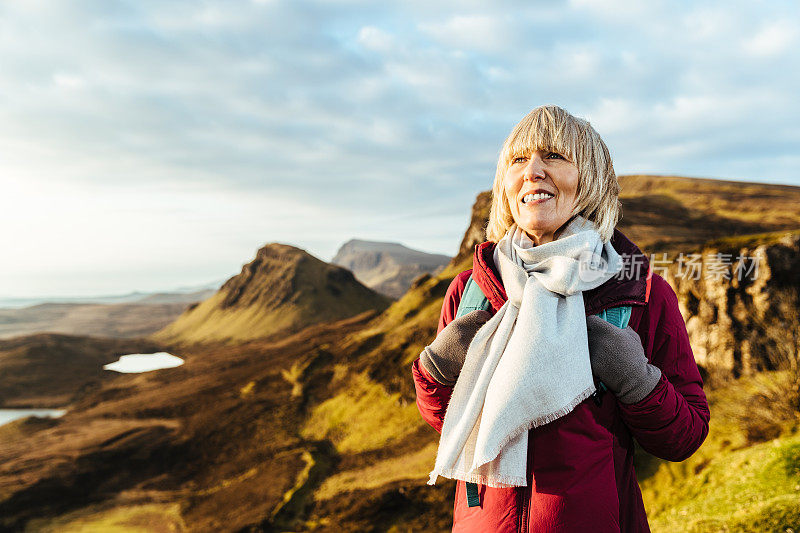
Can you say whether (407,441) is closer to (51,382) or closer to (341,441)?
(341,441)

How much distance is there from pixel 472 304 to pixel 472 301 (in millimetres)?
22

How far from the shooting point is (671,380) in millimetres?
1922

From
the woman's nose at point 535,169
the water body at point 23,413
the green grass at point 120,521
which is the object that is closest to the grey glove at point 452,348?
the woman's nose at point 535,169

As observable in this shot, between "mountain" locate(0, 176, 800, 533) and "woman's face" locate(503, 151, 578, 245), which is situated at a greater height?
"woman's face" locate(503, 151, 578, 245)

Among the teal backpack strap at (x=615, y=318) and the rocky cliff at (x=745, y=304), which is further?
the rocky cliff at (x=745, y=304)

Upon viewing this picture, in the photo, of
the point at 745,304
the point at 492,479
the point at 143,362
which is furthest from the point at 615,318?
the point at 143,362

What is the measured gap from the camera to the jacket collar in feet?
5.91

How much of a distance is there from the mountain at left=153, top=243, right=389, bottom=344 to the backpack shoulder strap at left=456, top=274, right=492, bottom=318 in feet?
230

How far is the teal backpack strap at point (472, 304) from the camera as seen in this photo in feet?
6.37

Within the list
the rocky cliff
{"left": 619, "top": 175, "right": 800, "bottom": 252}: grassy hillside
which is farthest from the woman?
{"left": 619, "top": 175, "right": 800, "bottom": 252}: grassy hillside

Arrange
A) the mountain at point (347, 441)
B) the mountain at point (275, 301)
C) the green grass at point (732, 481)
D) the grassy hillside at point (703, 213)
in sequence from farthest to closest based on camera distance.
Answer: the mountain at point (275, 301) → the grassy hillside at point (703, 213) → the mountain at point (347, 441) → the green grass at point (732, 481)

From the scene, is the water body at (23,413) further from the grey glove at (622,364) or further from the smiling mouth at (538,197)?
the grey glove at (622,364)

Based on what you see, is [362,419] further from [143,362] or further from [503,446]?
[143,362]

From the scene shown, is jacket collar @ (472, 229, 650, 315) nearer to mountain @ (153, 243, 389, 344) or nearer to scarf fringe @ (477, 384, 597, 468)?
scarf fringe @ (477, 384, 597, 468)
